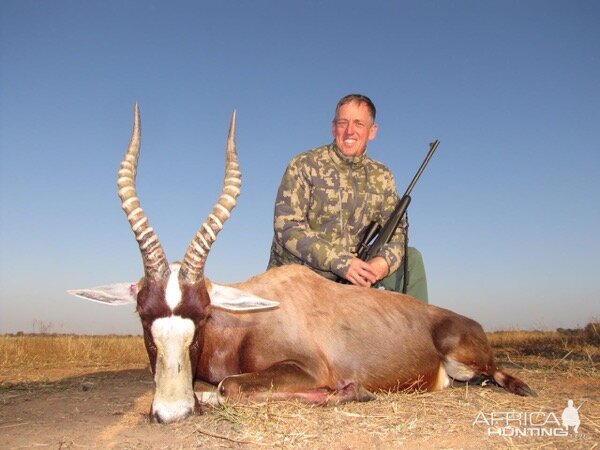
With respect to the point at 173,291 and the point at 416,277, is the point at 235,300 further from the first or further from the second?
the point at 416,277

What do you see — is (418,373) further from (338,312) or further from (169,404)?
(169,404)

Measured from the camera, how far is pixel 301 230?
23.4ft

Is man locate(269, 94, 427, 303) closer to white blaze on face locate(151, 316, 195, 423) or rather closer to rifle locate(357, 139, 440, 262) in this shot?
rifle locate(357, 139, 440, 262)

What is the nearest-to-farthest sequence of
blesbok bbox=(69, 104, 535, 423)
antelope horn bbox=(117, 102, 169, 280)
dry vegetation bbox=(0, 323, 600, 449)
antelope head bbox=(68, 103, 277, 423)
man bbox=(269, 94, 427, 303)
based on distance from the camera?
dry vegetation bbox=(0, 323, 600, 449), antelope head bbox=(68, 103, 277, 423), blesbok bbox=(69, 104, 535, 423), antelope horn bbox=(117, 102, 169, 280), man bbox=(269, 94, 427, 303)

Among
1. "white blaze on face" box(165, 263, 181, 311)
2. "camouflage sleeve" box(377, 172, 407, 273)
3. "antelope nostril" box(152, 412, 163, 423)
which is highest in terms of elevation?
"camouflage sleeve" box(377, 172, 407, 273)

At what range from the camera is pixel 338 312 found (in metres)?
5.63

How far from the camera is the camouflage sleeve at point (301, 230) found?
6.68 m

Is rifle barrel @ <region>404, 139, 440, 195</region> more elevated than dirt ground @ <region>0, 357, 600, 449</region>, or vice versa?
rifle barrel @ <region>404, 139, 440, 195</region>

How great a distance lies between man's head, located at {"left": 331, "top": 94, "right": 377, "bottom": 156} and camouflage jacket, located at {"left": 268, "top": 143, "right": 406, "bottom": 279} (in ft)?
0.39

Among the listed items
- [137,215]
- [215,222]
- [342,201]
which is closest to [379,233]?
[342,201]

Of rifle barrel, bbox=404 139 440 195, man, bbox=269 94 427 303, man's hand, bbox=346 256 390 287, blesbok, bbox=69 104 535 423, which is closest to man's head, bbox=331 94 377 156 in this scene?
man, bbox=269 94 427 303

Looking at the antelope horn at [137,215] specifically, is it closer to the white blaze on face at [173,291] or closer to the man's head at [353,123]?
the white blaze on face at [173,291]

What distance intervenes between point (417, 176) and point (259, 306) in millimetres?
4553

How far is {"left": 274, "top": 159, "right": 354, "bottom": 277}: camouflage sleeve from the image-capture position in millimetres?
6680
